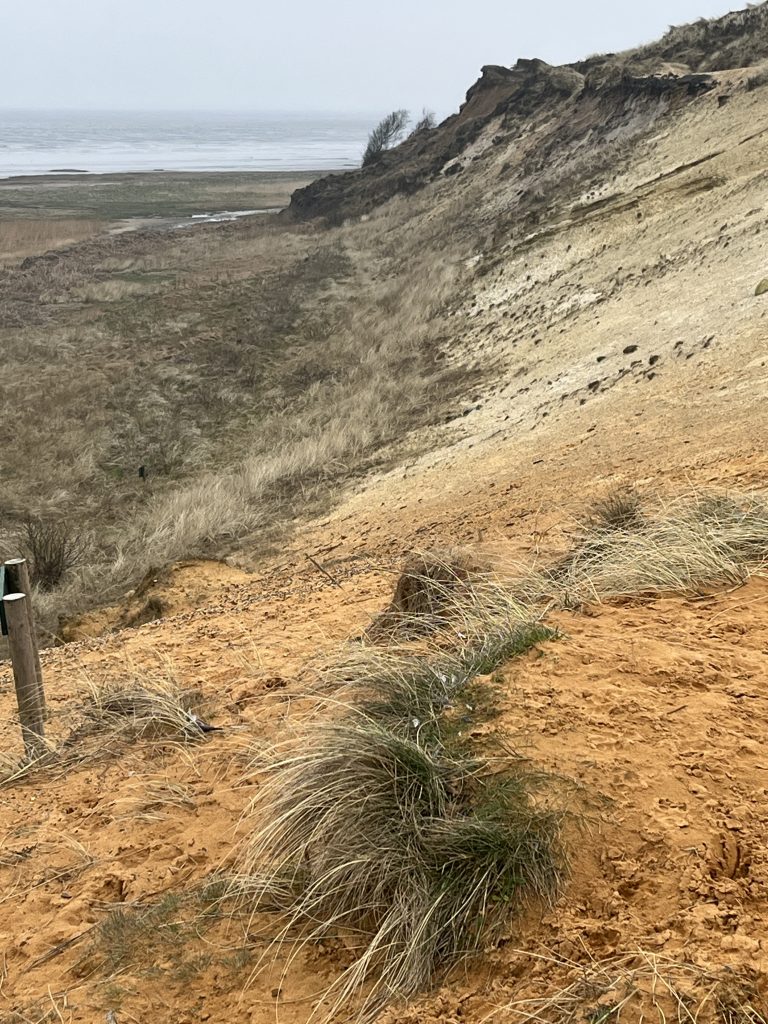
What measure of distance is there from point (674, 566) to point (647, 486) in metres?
2.65

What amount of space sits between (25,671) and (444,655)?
234 cm

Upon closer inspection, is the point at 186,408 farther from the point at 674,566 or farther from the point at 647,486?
the point at 674,566

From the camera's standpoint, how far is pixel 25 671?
440 cm

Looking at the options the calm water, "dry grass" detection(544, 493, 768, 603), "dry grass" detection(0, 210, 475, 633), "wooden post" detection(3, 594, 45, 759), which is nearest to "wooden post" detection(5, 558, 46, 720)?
"wooden post" detection(3, 594, 45, 759)

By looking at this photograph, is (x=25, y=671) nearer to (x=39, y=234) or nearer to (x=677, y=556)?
(x=677, y=556)

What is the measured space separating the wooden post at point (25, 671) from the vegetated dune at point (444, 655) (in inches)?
5.9

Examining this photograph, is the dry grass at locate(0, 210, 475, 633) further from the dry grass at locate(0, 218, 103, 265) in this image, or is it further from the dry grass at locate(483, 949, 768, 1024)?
the dry grass at locate(0, 218, 103, 265)

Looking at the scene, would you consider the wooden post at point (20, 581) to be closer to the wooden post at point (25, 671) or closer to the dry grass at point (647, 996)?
the wooden post at point (25, 671)

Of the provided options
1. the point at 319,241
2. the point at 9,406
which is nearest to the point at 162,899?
A: the point at 9,406

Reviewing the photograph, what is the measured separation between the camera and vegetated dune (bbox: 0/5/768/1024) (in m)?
2.29

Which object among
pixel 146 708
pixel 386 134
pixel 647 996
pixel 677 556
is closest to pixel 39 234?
pixel 386 134

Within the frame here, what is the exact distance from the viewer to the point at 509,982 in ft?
6.88

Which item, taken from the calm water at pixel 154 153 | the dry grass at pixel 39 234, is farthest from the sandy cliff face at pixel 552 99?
the calm water at pixel 154 153

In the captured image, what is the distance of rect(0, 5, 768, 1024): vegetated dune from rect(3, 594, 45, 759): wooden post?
0.15 m
